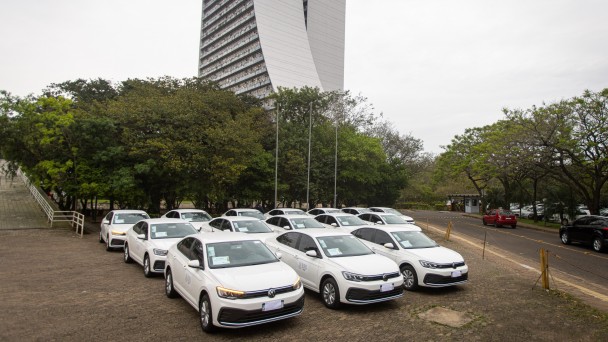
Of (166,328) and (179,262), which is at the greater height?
(179,262)

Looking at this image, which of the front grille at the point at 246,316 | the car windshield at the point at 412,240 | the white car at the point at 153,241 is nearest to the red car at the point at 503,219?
the car windshield at the point at 412,240

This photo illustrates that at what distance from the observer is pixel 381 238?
35.4 ft

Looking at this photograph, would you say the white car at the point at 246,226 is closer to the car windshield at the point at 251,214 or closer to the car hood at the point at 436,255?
the car windshield at the point at 251,214

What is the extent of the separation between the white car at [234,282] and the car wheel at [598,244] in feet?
53.7

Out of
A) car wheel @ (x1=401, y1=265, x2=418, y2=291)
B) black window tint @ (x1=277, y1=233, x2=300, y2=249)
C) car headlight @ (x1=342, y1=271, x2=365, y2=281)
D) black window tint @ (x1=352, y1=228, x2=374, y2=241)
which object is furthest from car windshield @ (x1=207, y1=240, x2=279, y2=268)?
black window tint @ (x1=352, y1=228, x2=374, y2=241)

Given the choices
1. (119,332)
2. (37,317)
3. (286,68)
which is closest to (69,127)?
(37,317)

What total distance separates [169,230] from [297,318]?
19.5 ft

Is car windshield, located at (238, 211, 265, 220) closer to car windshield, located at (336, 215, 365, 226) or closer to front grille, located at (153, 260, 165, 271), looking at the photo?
car windshield, located at (336, 215, 365, 226)

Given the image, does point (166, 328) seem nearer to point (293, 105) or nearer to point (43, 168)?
Result: point (43, 168)

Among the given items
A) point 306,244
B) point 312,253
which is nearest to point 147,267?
point 306,244

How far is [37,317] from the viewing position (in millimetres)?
7180

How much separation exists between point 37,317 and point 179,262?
2622 millimetres

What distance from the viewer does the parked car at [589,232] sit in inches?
670

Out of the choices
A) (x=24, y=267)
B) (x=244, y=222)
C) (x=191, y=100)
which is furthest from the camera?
(x=191, y=100)
